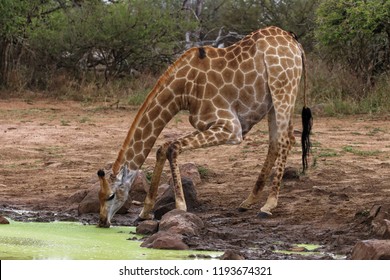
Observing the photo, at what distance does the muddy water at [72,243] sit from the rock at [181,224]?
27 centimetres

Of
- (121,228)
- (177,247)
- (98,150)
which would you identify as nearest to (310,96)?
(98,150)

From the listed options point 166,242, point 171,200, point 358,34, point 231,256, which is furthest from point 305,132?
point 358,34

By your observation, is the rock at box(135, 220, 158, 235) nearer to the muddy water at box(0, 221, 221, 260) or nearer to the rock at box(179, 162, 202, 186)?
the muddy water at box(0, 221, 221, 260)

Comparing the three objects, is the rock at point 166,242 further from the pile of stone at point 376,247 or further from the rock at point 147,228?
the pile of stone at point 376,247

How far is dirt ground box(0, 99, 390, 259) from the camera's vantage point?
25.1 feet

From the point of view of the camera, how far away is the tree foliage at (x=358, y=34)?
15391mm

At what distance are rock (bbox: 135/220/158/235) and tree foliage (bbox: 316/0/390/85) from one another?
8.43 meters

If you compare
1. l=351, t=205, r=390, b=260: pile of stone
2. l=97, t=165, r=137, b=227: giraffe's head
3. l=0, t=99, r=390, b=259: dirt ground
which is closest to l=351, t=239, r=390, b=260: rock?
l=351, t=205, r=390, b=260: pile of stone

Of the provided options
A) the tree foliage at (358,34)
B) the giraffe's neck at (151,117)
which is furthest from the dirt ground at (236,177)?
the tree foliage at (358,34)

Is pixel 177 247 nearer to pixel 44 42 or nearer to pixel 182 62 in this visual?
pixel 182 62

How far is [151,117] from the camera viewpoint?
28.1 feet

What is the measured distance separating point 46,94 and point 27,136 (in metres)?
5.82

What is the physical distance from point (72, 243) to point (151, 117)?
1.70 meters

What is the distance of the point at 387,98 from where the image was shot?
15.3 m
